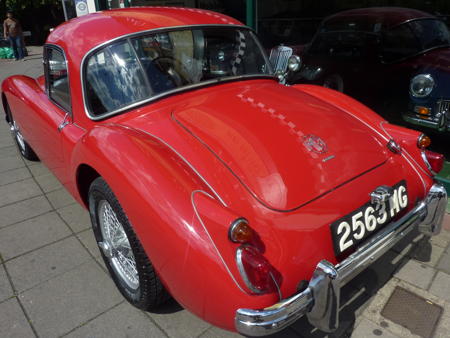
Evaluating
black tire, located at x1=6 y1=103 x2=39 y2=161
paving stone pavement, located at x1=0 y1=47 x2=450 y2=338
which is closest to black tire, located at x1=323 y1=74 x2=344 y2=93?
paving stone pavement, located at x1=0 y1=47 x2=450 y2=338

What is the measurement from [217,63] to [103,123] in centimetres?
102

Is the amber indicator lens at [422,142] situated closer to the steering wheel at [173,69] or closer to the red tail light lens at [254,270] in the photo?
the red tail light lens at [254,270]

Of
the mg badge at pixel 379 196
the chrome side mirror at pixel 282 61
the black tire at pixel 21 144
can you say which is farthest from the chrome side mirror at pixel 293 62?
the black tire at pixel 21 144

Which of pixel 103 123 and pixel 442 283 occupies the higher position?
pixel 103 123

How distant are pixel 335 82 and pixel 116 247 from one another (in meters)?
4.37

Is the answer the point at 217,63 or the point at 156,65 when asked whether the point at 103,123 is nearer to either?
the point at 156,65

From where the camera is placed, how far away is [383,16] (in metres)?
5.04

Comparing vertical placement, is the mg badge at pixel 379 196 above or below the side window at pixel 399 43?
below

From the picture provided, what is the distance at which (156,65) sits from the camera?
2.52 m

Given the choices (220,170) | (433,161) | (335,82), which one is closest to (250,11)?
(335,82)

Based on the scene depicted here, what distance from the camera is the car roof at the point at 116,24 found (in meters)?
2.61

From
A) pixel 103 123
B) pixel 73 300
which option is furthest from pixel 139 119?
pixel 73 300

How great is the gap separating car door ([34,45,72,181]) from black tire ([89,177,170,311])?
70cm

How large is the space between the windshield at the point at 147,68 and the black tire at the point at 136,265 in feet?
2.06
